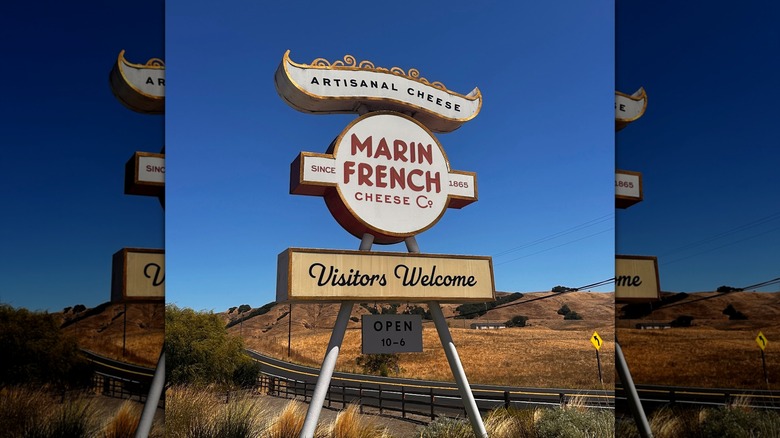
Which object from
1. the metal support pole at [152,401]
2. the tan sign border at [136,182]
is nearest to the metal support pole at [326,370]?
the metal support pole at [152,401]

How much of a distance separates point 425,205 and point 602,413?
583 cm

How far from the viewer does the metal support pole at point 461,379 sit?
10789 millimetres

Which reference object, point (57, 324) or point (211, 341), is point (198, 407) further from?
point (211, 341)

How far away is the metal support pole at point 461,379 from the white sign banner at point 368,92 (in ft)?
13.5

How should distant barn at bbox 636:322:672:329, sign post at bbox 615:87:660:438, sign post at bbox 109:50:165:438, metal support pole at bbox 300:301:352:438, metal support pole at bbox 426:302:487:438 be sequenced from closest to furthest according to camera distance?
distant barn at bbox 636:322:672:329, sign post at bbox 615:87:660:438, sign post at bbox 109:50:165:438, metal support pole at bbox 300:301:352:438, metal support pole at bbox 426:302:487:438

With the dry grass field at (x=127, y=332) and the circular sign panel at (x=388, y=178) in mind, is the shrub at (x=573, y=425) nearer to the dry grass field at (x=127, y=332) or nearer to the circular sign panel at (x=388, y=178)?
the circular sign panel at (x=388, y=178)

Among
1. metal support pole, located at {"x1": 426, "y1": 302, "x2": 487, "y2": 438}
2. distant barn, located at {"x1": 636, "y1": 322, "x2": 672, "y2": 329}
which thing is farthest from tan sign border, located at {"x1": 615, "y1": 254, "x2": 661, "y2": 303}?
metal support pole, located at {"x1": 426, "y1": 302, "x2": 487, "y2": 438}

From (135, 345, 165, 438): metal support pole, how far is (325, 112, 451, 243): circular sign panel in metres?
5.08

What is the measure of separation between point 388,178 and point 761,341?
7928mm

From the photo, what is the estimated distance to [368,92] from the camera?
11.3m

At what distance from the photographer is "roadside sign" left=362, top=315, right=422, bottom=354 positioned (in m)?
10.8

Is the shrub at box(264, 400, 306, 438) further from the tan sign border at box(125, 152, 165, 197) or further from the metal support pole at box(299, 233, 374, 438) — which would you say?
the tan sign border at box(125, 152, 165, 197)

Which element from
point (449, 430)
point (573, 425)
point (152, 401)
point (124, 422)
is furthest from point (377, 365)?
point (124, 422)

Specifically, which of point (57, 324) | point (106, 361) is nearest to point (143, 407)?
point (106, 361)
